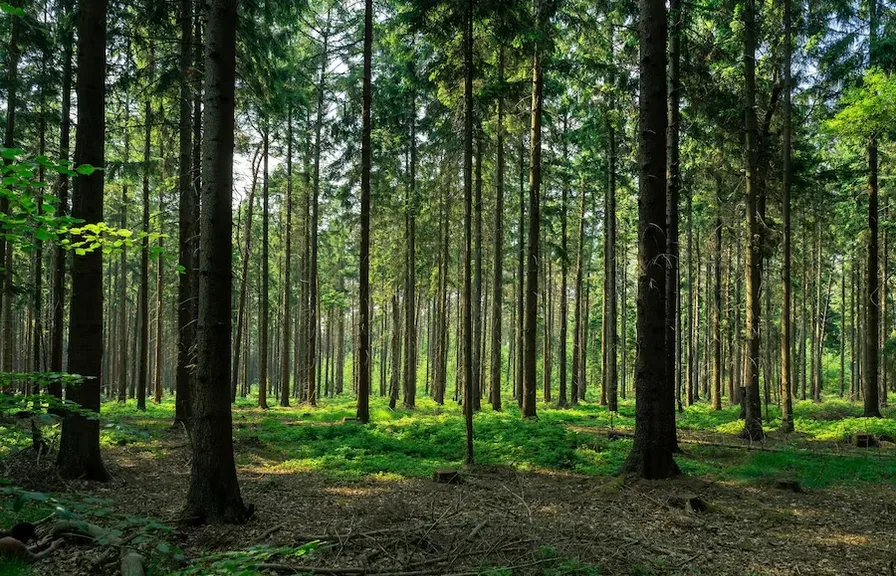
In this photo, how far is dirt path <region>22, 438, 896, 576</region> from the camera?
5117 millimetres

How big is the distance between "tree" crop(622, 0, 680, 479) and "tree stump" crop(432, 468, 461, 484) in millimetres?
2762

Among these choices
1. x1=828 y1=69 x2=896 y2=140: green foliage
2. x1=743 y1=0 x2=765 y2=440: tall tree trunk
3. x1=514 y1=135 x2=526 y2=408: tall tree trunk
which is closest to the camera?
x1=828 y1=69 x2=896 y2=140: green foliage

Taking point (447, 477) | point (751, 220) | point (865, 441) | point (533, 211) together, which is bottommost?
point (865, 441)

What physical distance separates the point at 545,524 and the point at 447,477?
3.12 metres

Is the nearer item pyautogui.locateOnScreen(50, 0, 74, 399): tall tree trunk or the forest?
the forest

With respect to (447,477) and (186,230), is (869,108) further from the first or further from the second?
(186,230)

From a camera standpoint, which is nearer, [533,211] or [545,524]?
[545,524]

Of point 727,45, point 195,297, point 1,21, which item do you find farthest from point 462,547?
point 1,21

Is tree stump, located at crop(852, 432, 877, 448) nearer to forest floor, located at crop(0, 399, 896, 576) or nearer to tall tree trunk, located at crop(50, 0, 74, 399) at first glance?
forest floor, located at crop(0, 399, 896, 576)

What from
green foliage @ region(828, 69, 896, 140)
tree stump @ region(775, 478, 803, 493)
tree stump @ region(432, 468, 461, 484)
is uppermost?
green foliage @ region(828, 69, 896, 140)

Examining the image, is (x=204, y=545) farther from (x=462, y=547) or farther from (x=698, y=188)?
(x=698, y=188)

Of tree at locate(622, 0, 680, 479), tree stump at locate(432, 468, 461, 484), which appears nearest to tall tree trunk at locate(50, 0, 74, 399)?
tree stump at locate(432, 468, 461, 484)

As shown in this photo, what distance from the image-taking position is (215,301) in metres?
6.27

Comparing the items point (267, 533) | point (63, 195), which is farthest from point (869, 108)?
point (63, 195)
